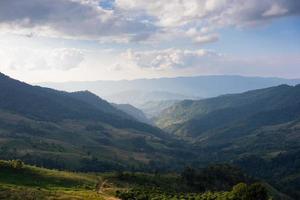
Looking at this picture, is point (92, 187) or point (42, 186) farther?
point (92, 187)

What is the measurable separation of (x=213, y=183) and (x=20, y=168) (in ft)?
305

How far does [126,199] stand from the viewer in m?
101

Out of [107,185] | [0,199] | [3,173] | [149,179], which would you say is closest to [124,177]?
[149,179]

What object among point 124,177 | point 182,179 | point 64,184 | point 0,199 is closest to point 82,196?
point 0,199

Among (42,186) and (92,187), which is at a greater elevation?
(42,186)

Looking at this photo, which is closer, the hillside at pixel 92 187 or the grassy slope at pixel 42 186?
the grassy slope at pixel 42 186

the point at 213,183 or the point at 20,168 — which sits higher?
the point at 20,168

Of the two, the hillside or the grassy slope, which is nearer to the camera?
the grassy slope

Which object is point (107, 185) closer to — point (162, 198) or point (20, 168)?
point (20, 168)

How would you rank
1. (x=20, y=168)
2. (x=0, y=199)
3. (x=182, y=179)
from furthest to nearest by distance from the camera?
(x=182, y=179)
(x=20, y=168)
(x=0, y=199)

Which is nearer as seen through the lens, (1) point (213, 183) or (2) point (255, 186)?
(2) point (255, 186)

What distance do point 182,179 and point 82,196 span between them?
97.8m

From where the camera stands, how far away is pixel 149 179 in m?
163

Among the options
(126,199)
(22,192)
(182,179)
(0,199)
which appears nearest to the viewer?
(0,199)
